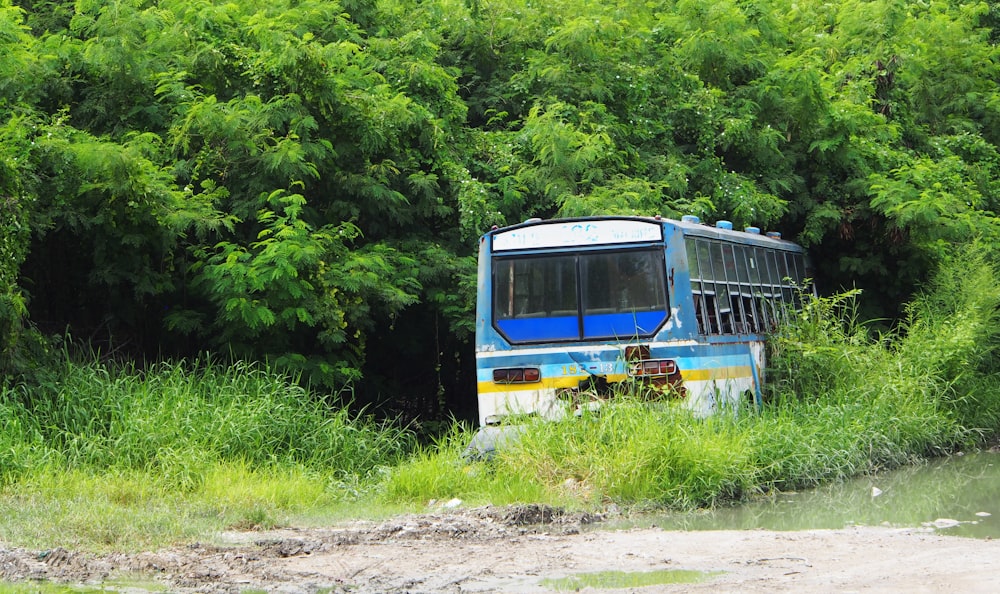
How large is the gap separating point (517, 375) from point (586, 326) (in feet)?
2.86

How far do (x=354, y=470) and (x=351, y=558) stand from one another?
176 inches

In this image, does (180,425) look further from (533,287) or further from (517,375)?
(533,287)

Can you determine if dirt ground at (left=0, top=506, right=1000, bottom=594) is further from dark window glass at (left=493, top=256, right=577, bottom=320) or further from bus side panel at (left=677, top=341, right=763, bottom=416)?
dark window glass at (left=493, top=256, right=577, bottom=320)

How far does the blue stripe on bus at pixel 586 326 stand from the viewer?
11.5 metres

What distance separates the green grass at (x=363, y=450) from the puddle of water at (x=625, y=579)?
238 centimetres

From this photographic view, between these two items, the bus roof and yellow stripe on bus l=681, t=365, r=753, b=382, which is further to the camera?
the bus roof

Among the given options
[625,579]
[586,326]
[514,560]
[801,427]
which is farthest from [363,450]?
[625,579]

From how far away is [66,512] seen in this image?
8.23 metres

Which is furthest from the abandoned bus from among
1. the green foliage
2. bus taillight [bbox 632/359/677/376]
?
the green foliage

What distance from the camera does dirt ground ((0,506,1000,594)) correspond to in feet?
20.7

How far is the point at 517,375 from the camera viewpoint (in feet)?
37.9

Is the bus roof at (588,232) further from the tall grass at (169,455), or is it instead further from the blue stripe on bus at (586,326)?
the tall grass at (169,455)

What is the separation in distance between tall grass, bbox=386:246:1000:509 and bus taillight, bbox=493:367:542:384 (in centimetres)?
97

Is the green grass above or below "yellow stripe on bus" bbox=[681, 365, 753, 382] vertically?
below
